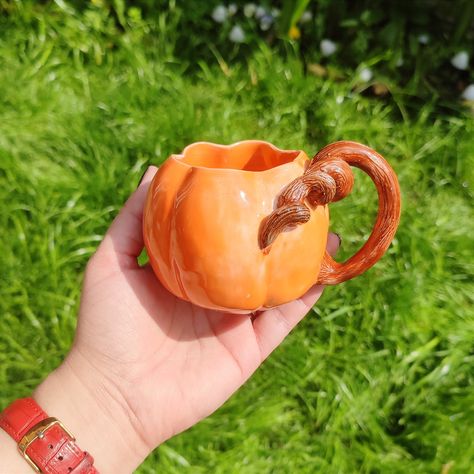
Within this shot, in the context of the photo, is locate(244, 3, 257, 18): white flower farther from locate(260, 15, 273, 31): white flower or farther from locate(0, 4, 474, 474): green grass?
locate(0, 4, 474, 474): green grass

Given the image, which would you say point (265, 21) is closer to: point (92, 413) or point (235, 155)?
point (235, 155)

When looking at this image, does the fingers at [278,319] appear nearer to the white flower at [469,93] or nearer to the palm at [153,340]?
the palm at [153,340]

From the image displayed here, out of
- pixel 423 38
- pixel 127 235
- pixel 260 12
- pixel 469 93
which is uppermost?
pixel 127 235

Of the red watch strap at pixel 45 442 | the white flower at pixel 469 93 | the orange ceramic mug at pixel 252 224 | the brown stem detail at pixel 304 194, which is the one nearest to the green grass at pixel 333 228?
the white flower at pixel 469 93

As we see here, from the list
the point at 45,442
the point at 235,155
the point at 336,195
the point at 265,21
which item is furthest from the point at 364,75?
the point at 45,442

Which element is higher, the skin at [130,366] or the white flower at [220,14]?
the white flower at [220,14]

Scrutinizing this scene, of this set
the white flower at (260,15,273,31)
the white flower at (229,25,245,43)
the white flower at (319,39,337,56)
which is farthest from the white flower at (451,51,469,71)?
the white flower at (229,25,245,43)
